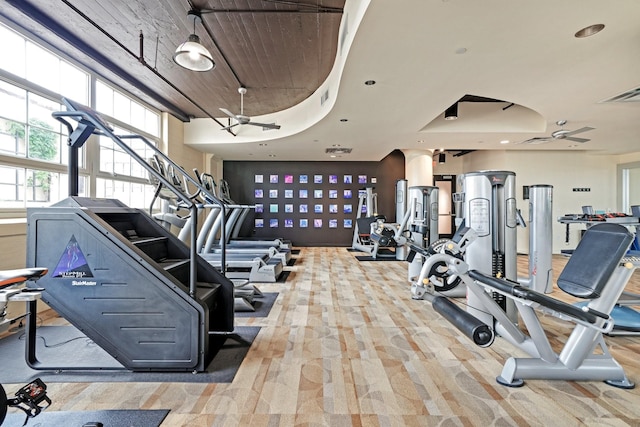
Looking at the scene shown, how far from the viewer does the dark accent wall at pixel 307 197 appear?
1066 centimetres

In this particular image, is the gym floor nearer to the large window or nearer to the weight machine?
the weight machine

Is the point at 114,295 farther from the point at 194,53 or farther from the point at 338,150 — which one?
the point at 338,150

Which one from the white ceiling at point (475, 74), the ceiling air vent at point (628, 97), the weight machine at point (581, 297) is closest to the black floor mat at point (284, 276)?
the white ceiling at point (475, 74)

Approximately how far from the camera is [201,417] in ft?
6.06

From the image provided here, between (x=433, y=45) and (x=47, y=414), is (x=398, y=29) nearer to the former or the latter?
(x=433, y=45)

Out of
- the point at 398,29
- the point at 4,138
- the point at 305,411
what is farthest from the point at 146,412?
the point at 4,138

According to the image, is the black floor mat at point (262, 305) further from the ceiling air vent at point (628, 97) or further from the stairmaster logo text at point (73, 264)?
the ceiling air vent at point (628, 97)

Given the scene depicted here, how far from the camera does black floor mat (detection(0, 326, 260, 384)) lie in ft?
7.43

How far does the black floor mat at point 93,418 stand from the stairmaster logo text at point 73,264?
83 centimetres

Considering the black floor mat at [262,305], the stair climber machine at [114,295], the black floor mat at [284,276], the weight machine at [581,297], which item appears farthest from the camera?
the black floor mat at [284,276]

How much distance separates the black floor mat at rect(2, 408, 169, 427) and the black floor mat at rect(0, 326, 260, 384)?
1.19 feet

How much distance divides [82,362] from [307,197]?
8.53 meters

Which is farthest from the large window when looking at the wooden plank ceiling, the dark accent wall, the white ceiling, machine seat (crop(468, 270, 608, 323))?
machine seat (crop(468, 270, 608, 323))

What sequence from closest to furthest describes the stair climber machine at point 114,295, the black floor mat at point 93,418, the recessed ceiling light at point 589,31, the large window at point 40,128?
the black floor mat at point 93,418
the stair climber machine at point 114,295
the recessed ceiling light at point 589,31
the large window at point 40,128
